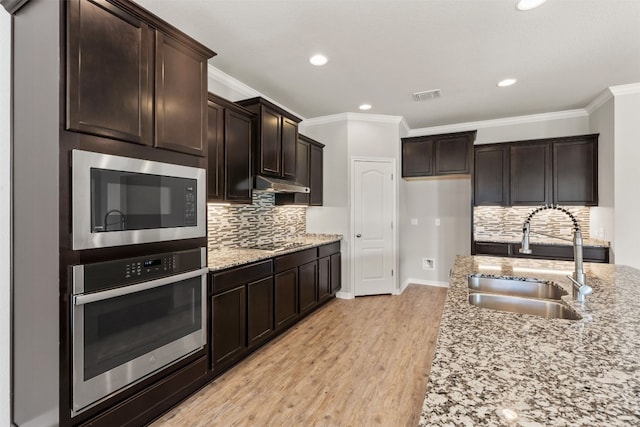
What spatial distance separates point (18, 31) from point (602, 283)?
3587 mm

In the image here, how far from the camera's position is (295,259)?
3496 mm

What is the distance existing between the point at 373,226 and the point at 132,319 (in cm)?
358

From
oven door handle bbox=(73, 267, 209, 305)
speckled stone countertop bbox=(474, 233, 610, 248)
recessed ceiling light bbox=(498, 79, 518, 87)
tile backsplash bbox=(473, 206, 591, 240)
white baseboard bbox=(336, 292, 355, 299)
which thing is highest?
recessed ceiling light bbox=(498, 79, 518, 87)

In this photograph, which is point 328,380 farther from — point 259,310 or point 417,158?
point 417,158

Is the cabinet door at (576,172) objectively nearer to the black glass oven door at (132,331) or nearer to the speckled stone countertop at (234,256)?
the speckled stone countertop at (234,256)

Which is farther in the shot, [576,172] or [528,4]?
[576,172]

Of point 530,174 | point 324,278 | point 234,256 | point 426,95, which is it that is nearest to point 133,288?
point 234,256

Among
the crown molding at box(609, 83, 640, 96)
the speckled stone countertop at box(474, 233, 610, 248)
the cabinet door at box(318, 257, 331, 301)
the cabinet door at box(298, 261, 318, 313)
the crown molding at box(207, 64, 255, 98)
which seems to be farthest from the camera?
the cabinet door at box(318, 257, 331, 301)

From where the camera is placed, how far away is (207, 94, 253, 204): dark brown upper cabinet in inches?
107

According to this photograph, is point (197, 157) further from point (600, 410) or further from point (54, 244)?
point (600, 410)

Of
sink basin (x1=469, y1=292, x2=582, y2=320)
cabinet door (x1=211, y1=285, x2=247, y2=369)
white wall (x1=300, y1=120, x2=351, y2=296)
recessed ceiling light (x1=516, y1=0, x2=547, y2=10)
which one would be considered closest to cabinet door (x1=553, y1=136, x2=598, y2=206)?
recessed ceiling light (x1=516, y1=0, x2=547, y2=10)

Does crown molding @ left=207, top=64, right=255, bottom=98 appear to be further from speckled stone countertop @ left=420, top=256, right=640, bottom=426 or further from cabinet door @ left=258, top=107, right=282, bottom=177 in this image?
speckled stone countertop @ left=420, top=256, right=640, bottom=426

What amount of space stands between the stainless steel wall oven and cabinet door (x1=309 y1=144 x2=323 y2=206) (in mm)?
2544
